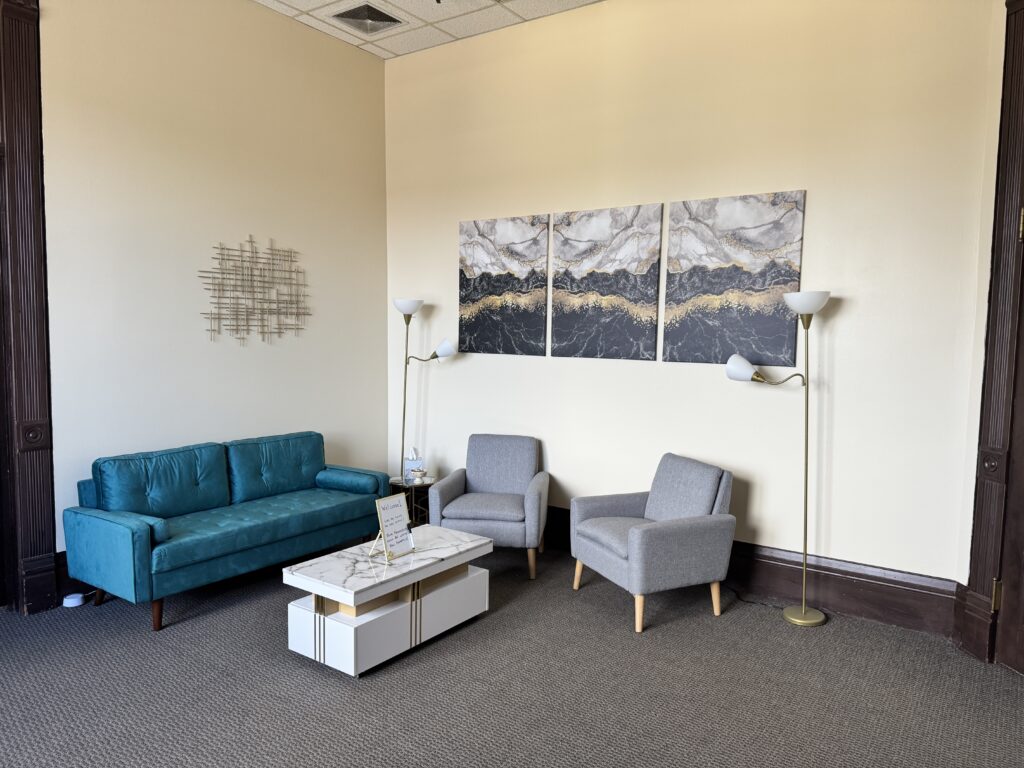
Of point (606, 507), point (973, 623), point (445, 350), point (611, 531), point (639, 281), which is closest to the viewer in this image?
point (973, 623)

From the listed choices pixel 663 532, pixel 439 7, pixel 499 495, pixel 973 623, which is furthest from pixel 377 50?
pixel 973 623

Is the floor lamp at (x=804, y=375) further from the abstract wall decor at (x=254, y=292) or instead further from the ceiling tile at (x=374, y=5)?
the ceiling tile at (x=374, y=5)

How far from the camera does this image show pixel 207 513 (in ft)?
14.0

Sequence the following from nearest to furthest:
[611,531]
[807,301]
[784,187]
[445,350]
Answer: [807,301], [611,531], [784,187], [445,350]

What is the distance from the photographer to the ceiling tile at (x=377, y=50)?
5.53 meters

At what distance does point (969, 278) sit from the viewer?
3.64 m

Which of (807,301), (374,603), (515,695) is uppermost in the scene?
(807,301)

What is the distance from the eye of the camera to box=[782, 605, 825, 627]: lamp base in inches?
153

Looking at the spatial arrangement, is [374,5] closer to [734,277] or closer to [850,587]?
[734,277]

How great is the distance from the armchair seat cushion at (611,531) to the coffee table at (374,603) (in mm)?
719

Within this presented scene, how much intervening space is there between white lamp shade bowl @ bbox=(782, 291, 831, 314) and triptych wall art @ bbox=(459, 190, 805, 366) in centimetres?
35

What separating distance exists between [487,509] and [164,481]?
1917 millimetres

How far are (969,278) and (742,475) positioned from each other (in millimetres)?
1597

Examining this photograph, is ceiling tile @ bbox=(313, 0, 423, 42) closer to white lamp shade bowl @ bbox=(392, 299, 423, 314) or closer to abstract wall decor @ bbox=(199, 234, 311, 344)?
abstract wall decor @ bbox=(199, 234, 311, 344)
